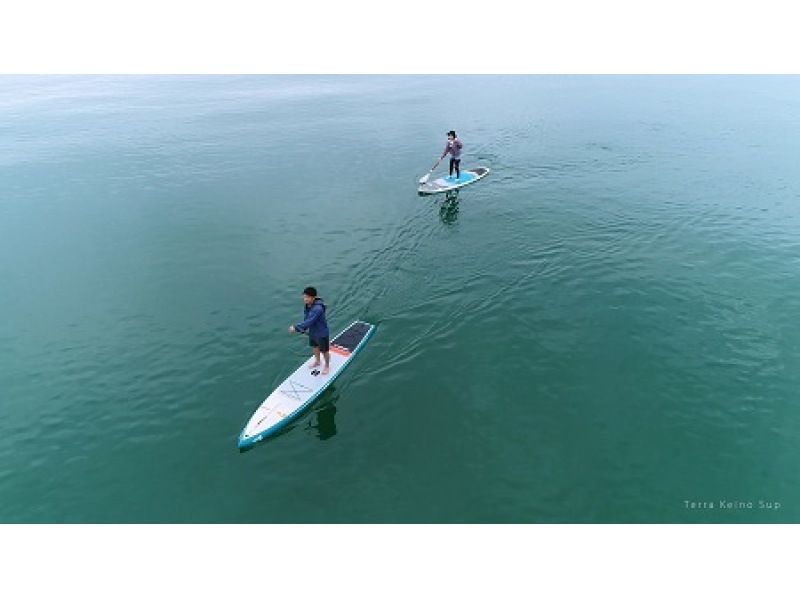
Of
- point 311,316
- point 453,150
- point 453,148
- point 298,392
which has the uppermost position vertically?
point 453,148

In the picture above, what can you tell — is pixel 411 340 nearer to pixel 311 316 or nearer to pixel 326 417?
pixel 326 417

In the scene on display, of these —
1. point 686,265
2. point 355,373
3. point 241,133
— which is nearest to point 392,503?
point 355,373

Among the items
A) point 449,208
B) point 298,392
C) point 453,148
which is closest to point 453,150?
point 453,148

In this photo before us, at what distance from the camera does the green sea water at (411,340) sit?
15.1 meters

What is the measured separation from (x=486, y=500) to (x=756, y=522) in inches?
321

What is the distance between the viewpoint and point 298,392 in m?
18.7

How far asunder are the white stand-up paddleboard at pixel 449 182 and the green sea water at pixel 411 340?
1.44 meters

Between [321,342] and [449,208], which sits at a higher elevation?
[449,208]

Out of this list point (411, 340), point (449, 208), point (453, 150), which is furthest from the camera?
point (453, 150)

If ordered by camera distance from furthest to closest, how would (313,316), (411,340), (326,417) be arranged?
(411,340)
(326,417)
(313,316)

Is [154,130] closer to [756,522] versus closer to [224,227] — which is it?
[224,227]

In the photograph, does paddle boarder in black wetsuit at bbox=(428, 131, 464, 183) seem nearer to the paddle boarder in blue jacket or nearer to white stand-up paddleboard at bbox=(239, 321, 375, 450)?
white stand-up paddleboard at bbox=(239, 321, 375, 450)

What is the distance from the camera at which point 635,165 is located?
48688 mm

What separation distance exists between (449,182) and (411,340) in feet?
78.5
